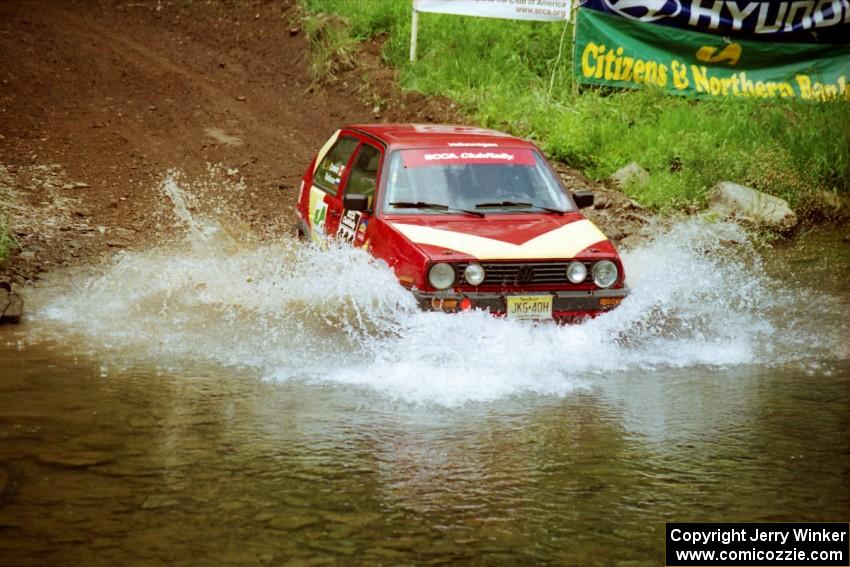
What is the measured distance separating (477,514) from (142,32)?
15.5 meters

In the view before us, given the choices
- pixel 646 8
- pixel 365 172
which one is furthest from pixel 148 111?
pixel 365 172

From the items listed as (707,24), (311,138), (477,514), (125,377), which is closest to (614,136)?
(707,24)

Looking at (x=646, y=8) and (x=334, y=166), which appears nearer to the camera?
(x=334, y=166)

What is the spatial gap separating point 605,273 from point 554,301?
48 cm

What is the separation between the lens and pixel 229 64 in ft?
57.8

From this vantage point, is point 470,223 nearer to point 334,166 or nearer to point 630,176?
point 334,166

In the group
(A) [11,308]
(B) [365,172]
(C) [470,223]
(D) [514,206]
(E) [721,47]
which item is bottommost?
(A) [11,308]

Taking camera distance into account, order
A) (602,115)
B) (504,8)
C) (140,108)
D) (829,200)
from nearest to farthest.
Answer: (829,200), (602,115), (504,8), (140,108)

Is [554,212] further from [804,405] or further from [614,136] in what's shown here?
[614,136]

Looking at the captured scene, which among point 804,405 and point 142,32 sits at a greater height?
point 142,32

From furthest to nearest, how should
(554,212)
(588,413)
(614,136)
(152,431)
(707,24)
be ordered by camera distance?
1. (707,24)
2. (614,136)
3. (554,212)
4. (588,413)
5. (152,431)

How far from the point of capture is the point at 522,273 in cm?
758

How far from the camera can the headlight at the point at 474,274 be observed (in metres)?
7.46

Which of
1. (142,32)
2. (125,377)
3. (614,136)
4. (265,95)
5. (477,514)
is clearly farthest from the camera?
(142,32)
